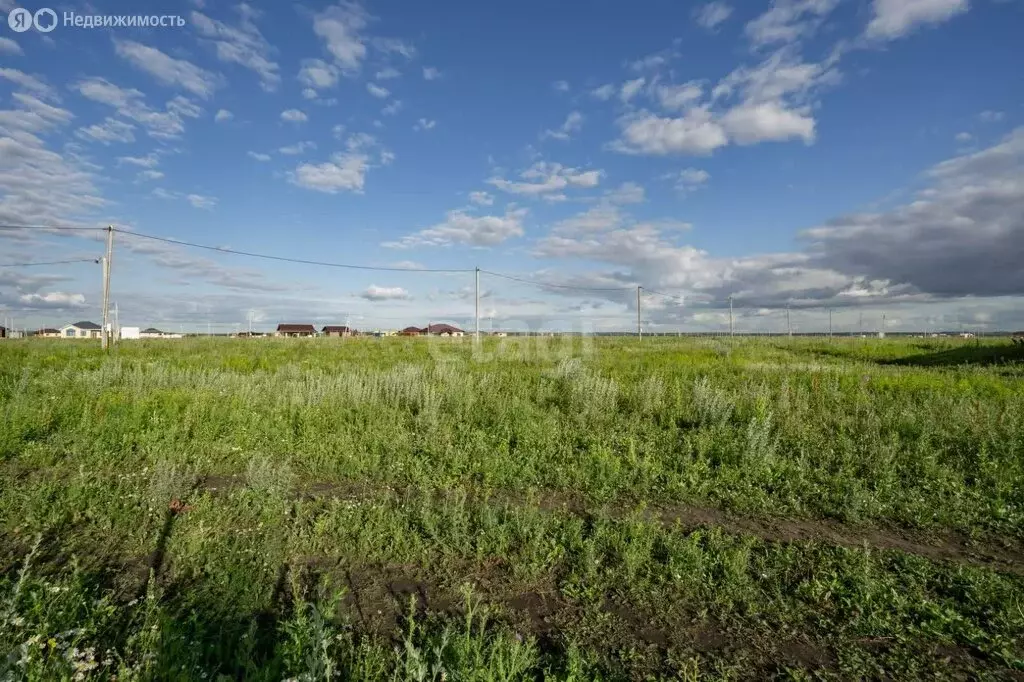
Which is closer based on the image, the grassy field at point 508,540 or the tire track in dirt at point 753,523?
the grassy field at point 508,540

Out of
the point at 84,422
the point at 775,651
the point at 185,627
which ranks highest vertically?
the point at 84,422

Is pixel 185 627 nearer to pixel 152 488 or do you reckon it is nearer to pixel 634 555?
pixel 152 488

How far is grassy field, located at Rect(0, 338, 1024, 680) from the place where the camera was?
3043mm

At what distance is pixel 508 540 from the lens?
14.6 ft

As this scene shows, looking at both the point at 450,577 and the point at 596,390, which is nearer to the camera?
the point at 450,577

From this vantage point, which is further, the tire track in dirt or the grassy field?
the tire track in dirt

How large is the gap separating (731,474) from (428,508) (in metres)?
3.77

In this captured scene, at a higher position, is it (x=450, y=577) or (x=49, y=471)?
(x=49, y=471)

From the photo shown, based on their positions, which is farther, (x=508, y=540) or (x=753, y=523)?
(x=753, y=523)

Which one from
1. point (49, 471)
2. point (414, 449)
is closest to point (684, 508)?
point (414, 449)

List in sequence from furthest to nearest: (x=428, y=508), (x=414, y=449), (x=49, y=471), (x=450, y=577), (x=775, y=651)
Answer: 1. (x=414, y=449)
2. (x=49, y=471)
3. (x=428, y=508)
4. (x=450, y=577)
5. (x=775, y=651)

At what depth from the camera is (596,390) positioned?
9.84 metres

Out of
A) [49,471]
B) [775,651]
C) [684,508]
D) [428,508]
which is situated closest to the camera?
[775,651]

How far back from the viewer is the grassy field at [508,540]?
3.04 metres
